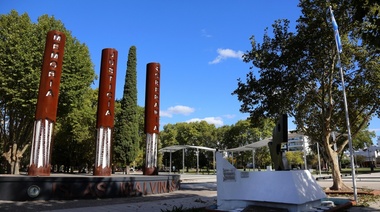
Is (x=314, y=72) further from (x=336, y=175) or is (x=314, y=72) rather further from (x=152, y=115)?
(x=152, y=115)

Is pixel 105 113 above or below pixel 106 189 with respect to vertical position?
above

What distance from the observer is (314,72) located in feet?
61.4

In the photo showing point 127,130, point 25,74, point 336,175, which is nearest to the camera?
point 336,175

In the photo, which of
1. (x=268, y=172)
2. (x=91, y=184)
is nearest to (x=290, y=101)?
(x=268, y=172)

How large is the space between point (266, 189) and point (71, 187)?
974cm

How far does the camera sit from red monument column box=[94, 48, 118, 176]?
1853cm

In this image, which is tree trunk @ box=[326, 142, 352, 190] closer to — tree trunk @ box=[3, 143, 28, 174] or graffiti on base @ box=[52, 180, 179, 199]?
graffiti on base @ box=[52, 180, 179, 199]

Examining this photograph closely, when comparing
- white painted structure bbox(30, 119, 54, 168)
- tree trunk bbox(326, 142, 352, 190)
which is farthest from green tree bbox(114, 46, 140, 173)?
tree trunk bbox(326, 142, 352, 190)

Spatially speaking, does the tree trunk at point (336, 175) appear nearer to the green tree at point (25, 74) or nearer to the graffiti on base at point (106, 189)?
the graffiti on base at point (106, 189)

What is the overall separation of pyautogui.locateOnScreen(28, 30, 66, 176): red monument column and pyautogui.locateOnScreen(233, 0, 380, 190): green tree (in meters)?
11.3

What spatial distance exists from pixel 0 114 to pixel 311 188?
26480 mm

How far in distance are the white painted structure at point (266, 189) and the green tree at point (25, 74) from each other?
18.0 metres

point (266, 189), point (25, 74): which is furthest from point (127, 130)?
point (266, 189)

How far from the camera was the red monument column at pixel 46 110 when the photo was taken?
Result: 15797 mm
